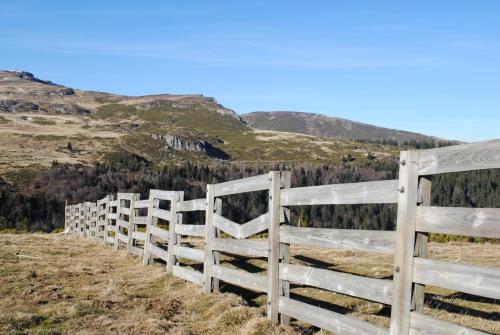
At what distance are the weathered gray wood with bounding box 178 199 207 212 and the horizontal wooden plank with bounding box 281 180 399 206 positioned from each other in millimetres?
3709

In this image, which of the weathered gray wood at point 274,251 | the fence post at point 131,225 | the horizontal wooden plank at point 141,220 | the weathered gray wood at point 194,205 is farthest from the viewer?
the fence post at point 131,225

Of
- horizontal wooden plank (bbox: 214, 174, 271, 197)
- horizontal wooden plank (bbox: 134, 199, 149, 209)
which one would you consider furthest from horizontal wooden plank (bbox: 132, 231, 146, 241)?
horizontal wooden plank (bbox: 214, 174, 271, 197)

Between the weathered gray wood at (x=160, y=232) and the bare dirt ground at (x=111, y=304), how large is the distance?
0.86 metres

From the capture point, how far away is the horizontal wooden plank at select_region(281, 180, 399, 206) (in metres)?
6.13

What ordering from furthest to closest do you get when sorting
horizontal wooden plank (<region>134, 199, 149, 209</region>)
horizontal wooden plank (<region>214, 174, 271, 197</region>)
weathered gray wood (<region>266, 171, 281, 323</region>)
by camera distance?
horizontal wooden plank (<region>134, 199, 149, 209</region>)
horizontal wooden plank (<region>214, 174, 271, 197</region>)
weathered gray wood (<region>266, 171, 281, 323</region>)

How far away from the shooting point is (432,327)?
5.23m

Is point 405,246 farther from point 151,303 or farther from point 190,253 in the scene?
point 190,253

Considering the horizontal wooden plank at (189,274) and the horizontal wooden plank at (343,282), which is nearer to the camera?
the horizontal wooden plank at (343,282)

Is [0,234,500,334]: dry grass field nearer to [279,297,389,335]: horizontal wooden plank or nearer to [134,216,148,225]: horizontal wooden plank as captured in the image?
[279,297,389,335]: horizontal wooden plank

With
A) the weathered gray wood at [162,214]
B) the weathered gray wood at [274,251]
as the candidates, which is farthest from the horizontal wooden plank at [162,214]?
the weathered gray wood at [274,251]

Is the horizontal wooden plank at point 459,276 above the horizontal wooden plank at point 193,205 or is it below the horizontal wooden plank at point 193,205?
above

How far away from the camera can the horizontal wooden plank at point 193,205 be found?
11570mm

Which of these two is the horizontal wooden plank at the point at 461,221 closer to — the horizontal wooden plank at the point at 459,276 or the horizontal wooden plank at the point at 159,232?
the horizontal wooden plank at the point at 459,276

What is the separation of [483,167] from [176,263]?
938 centimetres
